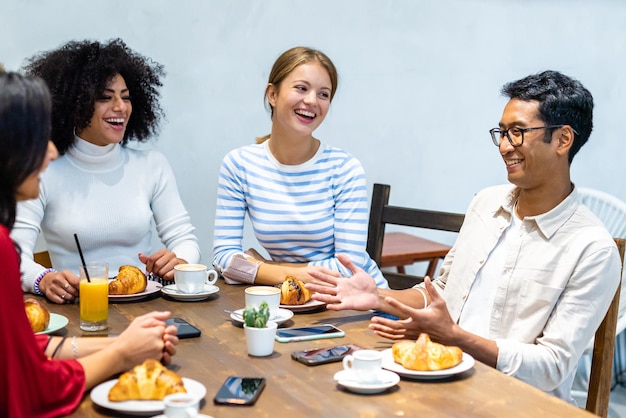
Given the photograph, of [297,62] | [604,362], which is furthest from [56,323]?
[604,362]

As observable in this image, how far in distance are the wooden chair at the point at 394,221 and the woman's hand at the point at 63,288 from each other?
92 centimetres

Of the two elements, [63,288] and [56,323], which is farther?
[63,288]

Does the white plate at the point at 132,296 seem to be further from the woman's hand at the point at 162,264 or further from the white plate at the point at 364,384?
the white plate at the point at 364,384

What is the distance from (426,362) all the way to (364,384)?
0.14 m

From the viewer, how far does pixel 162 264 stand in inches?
82.3

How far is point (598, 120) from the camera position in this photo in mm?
4004

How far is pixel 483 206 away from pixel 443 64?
191cm

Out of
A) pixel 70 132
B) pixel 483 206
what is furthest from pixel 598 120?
pixel 70 132

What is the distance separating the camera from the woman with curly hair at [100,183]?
2.21m

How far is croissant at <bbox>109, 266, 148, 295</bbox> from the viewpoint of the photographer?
6.18 ft

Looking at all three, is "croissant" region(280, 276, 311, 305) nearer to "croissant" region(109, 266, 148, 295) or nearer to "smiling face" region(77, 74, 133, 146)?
"croissant" region(109, 266, 148, 295)

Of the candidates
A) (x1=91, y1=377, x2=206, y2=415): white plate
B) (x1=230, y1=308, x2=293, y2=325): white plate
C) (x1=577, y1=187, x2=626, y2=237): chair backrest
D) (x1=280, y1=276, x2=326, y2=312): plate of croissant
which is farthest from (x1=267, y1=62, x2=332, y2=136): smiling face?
(x1=577, y1=187, x2=626, y2=237): chair backrest

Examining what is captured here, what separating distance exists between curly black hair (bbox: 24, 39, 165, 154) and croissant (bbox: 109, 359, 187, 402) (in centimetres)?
125

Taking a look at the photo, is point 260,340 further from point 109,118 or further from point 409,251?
point 409,251
